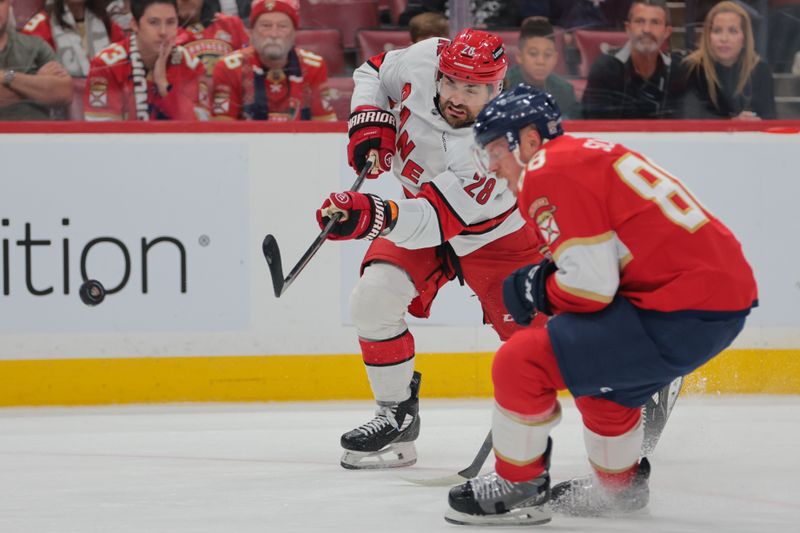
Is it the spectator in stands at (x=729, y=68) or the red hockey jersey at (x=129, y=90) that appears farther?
the spectator in stands at (x=729, y=68)

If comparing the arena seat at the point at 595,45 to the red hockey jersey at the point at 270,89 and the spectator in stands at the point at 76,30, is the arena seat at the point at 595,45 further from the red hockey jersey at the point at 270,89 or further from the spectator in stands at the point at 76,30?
the spectator in stands at the point at 76,30

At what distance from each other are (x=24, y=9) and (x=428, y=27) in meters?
1.58

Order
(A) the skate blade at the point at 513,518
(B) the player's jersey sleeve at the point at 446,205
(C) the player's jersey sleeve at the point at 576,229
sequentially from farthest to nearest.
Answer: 1. (B) the player's jersey sleeve at the point at 446,205
2. (A) the skate blade at the point at 513,518
3. (C) the player's jersey sleeve at the point at 576,229

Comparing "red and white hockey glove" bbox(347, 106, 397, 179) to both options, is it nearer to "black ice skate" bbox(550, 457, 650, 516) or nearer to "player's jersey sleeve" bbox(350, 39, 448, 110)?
"player's jersey sleeve" bbox(350, 39, 448, 110)

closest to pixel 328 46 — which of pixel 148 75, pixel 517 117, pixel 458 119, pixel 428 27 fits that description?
pixel 428 27

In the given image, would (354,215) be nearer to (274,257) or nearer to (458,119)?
(274,257)

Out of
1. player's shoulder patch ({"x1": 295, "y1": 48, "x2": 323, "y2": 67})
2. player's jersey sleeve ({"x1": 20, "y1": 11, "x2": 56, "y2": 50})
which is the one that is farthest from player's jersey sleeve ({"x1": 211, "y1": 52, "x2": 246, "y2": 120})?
player's jersey sleeve ({"x1": 20, "y1": 11, "x2": 56, "y2": 50})

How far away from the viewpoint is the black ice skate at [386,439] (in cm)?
341

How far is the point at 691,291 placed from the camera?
7.85ft

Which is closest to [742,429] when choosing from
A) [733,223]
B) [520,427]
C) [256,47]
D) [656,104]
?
[733,223]

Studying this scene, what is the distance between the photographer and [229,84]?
4730mm

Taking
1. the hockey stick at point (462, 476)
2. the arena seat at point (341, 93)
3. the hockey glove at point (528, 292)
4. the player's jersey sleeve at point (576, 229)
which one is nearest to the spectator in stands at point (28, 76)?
the arena seat at point (341, 93)

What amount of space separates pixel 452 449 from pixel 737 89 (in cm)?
208

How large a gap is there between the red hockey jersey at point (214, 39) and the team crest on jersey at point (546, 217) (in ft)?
8.57
